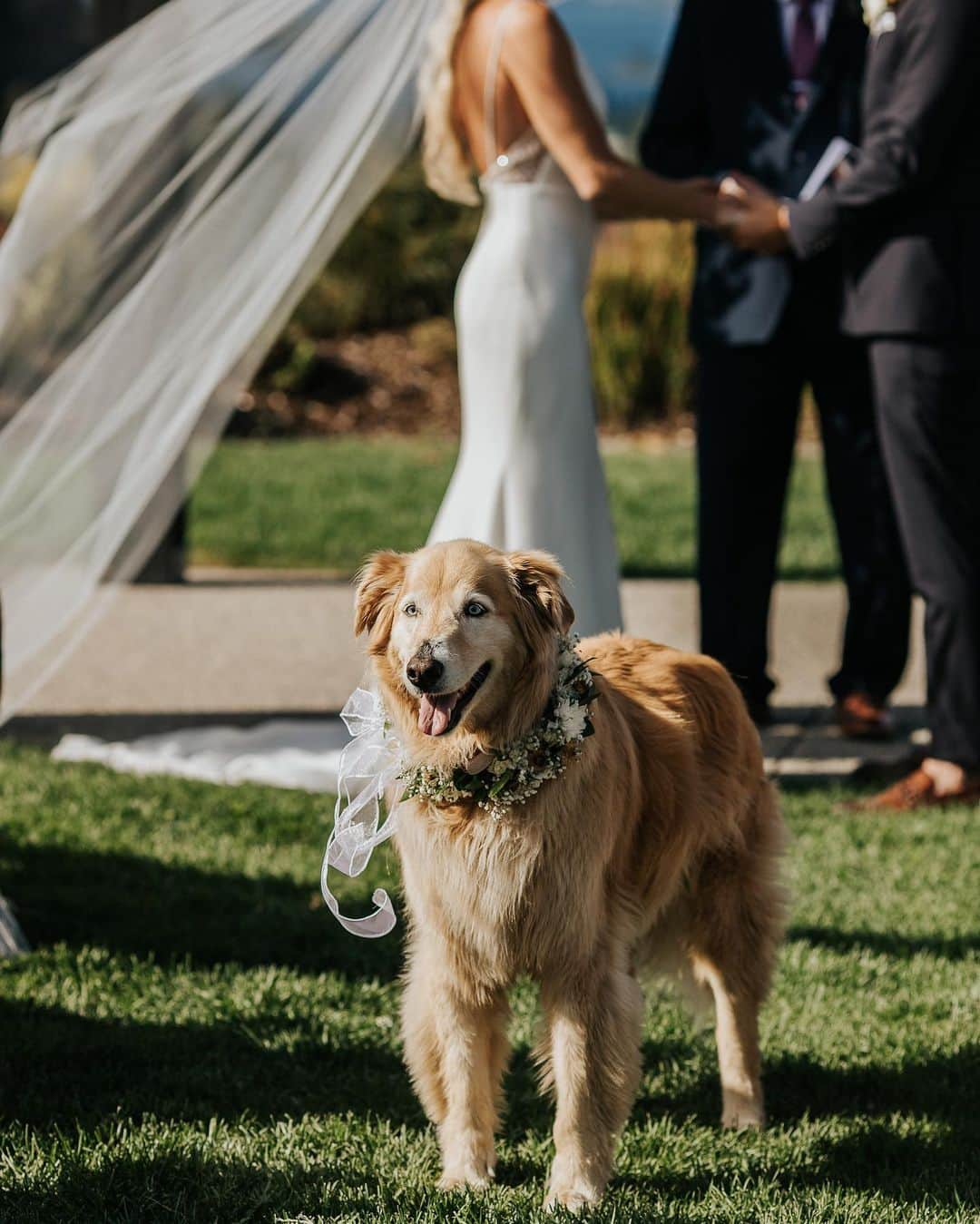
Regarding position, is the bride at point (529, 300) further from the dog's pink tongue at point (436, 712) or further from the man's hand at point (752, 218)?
the dog's pink tongue at point (436, 712)

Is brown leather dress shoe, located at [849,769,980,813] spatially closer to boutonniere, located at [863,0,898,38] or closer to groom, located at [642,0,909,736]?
groom, located at [642,0,909,736]

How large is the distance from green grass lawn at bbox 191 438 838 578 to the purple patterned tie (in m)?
4.32

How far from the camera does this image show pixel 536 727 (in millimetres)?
3014

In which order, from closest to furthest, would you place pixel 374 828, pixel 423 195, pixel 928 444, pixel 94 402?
1. pixel 374 828
2. pixel 94 402
3. pixel 928 444
4. pixel 423 195

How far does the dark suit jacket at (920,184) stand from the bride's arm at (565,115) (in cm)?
85

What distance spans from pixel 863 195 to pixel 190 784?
3318 mm

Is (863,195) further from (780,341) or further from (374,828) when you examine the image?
(374,828)

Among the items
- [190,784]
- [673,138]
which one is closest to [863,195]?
[673,138]

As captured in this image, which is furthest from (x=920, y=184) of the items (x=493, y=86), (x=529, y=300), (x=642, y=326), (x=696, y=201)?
(x=642, y=326)

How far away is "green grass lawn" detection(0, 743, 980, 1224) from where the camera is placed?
3.14 meters

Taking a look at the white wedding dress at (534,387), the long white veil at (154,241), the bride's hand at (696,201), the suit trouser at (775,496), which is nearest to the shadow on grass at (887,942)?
the white wedding dress at (534,387)

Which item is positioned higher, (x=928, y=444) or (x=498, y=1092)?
(x=928, y=444)

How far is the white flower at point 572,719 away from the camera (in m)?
2.99

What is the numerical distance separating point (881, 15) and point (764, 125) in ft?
2.22
